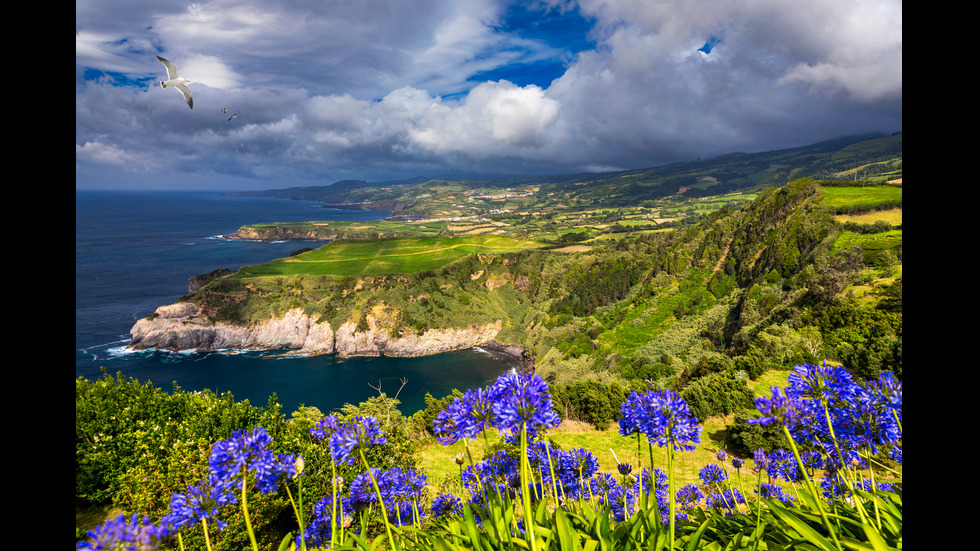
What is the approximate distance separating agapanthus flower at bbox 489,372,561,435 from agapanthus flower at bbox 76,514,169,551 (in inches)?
84.4

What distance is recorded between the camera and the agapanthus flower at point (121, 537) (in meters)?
2.09

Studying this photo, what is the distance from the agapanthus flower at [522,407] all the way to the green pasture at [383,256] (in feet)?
363

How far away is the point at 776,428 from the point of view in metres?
2.88

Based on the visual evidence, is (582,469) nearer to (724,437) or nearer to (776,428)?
(776,428)

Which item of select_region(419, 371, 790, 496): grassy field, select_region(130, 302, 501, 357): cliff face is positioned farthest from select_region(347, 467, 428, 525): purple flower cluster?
select_region(130, 302, 501, 357): cliff face

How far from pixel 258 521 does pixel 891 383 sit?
12045mm

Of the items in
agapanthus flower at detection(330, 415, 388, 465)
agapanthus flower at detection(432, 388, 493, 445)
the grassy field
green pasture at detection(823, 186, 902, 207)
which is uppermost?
green pasture at detection(823, 186, 902, 207)

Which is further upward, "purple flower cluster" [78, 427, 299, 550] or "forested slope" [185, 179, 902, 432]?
"purple flower cluster" [78, 427, 299, 550]

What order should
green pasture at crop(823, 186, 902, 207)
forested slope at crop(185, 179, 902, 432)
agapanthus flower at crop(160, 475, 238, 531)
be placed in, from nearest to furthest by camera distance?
agapanthus flower at crop(160, 475, 238, 531) < forested slope at crop(185, 179, 902, 432) < green pasture at crop(823, 186, 902, 207)

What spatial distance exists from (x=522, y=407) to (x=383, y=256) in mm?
134203

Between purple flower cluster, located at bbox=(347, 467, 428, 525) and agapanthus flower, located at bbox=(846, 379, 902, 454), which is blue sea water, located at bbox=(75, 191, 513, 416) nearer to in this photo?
purple flower cluster, located at bbox=(347, 467, 428, 525)

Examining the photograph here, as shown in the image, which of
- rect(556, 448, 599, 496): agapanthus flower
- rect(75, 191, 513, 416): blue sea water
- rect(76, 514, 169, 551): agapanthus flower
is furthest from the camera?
rect(75, 191, 513, 416): blue sea water

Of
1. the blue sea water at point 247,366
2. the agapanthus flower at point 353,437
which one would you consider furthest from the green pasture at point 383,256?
the agapanthus flower at point 353,437

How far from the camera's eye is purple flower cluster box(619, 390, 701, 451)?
11.2 feet
